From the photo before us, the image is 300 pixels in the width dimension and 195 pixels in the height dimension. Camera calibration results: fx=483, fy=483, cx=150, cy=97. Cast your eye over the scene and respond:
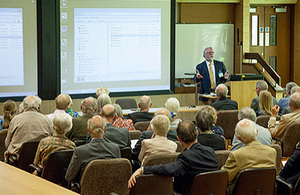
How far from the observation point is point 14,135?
5652 millimetres

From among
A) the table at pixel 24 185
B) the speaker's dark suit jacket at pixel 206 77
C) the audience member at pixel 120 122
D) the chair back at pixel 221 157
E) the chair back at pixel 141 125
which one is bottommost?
the chair back at pixel 221 157

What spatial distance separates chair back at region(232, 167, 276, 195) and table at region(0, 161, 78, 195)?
2212mm

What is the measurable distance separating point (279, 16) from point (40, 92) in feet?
22.8

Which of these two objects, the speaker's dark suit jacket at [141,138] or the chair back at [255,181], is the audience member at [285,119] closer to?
the speaker's dark suit jacket at [141,138]

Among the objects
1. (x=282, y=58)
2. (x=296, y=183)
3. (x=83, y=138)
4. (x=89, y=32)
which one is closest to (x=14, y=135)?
(x=83, y=138)

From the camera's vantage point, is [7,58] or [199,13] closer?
[7,58]

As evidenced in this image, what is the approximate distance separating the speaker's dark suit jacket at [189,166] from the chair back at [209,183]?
8cm

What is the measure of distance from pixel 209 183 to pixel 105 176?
0.91m

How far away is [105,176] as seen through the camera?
167 inches

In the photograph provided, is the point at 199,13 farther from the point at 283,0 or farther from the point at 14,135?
the point at 14,135

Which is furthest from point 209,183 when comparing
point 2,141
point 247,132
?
point 2,141

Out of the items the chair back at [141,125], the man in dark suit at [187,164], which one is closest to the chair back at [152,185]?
the man in dark suit at [187,164]

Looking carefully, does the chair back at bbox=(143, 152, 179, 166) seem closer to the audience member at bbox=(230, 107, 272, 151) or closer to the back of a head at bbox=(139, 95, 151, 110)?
the audience member at bbox=(230, 107, 272, 151)

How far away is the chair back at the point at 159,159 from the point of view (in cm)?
421
